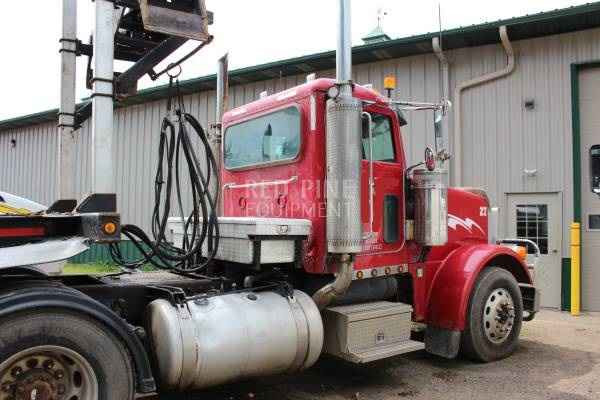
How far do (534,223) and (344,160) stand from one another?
20.7ft

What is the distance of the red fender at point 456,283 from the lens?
5480 mm

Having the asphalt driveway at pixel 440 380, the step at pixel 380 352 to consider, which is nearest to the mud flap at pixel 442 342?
the asphalt driveway at pixel 440 380

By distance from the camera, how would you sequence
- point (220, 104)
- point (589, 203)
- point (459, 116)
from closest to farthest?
point (220, 104) < point (589, 203) < point (459, 116)

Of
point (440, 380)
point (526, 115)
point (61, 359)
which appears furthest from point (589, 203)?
point (61, 359)

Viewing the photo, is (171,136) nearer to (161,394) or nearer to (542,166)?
(161,394)

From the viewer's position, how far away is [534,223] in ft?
31.5

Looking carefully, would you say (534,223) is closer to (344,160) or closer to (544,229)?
(544,229)

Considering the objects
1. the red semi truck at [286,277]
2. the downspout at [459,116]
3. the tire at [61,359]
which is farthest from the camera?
the downspout at [459,116]

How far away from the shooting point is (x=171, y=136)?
4.47 meters

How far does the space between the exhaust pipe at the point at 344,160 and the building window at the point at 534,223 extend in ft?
20.0

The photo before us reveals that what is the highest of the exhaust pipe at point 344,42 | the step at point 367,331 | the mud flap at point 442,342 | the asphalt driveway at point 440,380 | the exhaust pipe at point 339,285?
the exhaust pipe at point 344,42

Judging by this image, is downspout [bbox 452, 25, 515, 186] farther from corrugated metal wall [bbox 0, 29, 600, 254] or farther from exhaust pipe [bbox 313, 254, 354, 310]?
exhaust pipe [bbox 313, 254, 354, 310]

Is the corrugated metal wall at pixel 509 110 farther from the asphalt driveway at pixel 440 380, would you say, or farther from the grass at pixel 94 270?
the asphalt driveway at pixel 440 380

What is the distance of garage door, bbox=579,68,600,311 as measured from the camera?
9172mm
